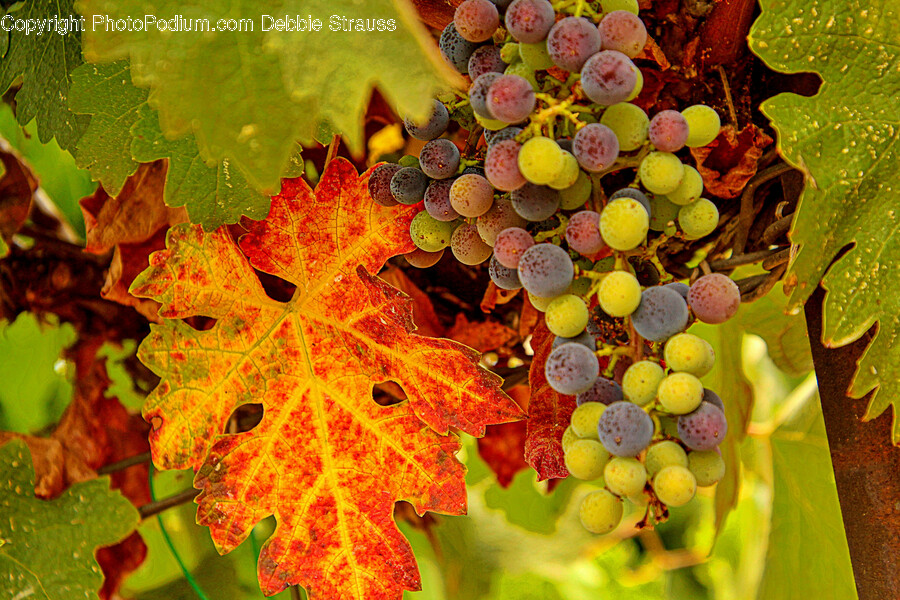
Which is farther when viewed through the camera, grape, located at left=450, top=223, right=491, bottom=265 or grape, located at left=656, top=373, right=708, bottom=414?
grape, located at left=450, top=223, right=491, bottom=265

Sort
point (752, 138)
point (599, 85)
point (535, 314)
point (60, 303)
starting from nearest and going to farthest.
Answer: point (599, 85) < point (752, 138) < point (535, 314) < point (60, 303)

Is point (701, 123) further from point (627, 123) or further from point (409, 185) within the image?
point (409, 185)

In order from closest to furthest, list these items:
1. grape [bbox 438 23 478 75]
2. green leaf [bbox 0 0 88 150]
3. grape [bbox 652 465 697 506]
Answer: grape [bbox 652 465 697 506] → grape [bbox 438 23 478 75] → green leaf [bbox 0 0 88 150]

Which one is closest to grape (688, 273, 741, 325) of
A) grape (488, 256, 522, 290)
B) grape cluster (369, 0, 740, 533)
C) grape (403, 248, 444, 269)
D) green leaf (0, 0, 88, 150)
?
grape cluster (369, 0, 740, 533)

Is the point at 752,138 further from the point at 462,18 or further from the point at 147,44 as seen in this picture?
the point at 147,44

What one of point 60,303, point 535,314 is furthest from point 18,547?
point 535,314

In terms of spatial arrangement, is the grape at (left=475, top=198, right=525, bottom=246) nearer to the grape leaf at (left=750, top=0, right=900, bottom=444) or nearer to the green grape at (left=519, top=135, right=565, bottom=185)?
the green grape at (left=519, top=135, right=565, bottom=185)

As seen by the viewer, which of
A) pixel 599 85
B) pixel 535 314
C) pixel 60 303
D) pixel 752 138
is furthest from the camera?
pixel 60 303
